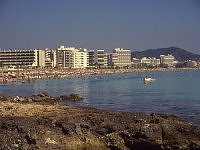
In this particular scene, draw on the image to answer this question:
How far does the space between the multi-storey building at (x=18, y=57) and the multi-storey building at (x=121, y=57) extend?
28.1 meters

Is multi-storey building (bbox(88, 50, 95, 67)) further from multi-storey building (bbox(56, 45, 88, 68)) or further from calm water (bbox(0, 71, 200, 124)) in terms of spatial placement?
calm water (bbox(0, 71, 200, 124))

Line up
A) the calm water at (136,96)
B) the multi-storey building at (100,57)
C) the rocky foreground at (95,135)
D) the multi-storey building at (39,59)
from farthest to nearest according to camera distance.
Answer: the multi-storey building at (100,57) → the multi-storey building at (39,59) → the calm water at (136,96) → the rocky foreground at (95,135)

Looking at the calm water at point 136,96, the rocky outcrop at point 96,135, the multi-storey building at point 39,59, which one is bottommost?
the calm water at point 136,96

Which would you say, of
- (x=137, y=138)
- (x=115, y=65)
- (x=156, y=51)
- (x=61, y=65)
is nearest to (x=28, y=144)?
(x=137, y=138)

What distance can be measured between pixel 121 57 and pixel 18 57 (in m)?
35.4

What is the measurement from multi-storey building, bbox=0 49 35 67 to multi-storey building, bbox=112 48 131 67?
92.1 ft

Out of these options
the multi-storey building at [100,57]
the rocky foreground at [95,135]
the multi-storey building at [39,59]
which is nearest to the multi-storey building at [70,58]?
the multi-storey building at [100,57]

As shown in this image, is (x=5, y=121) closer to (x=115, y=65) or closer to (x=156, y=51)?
(x=115, y=65)

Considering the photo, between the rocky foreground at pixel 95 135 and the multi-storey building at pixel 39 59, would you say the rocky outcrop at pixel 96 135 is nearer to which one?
the rocky foreground at pixel 95 135

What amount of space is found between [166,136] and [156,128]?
0.36 meters

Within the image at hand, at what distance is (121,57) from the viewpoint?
119250mm

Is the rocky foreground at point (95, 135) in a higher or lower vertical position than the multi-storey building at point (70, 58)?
lower

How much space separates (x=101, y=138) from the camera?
9008mm

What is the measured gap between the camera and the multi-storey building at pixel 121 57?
116125 millimetres
